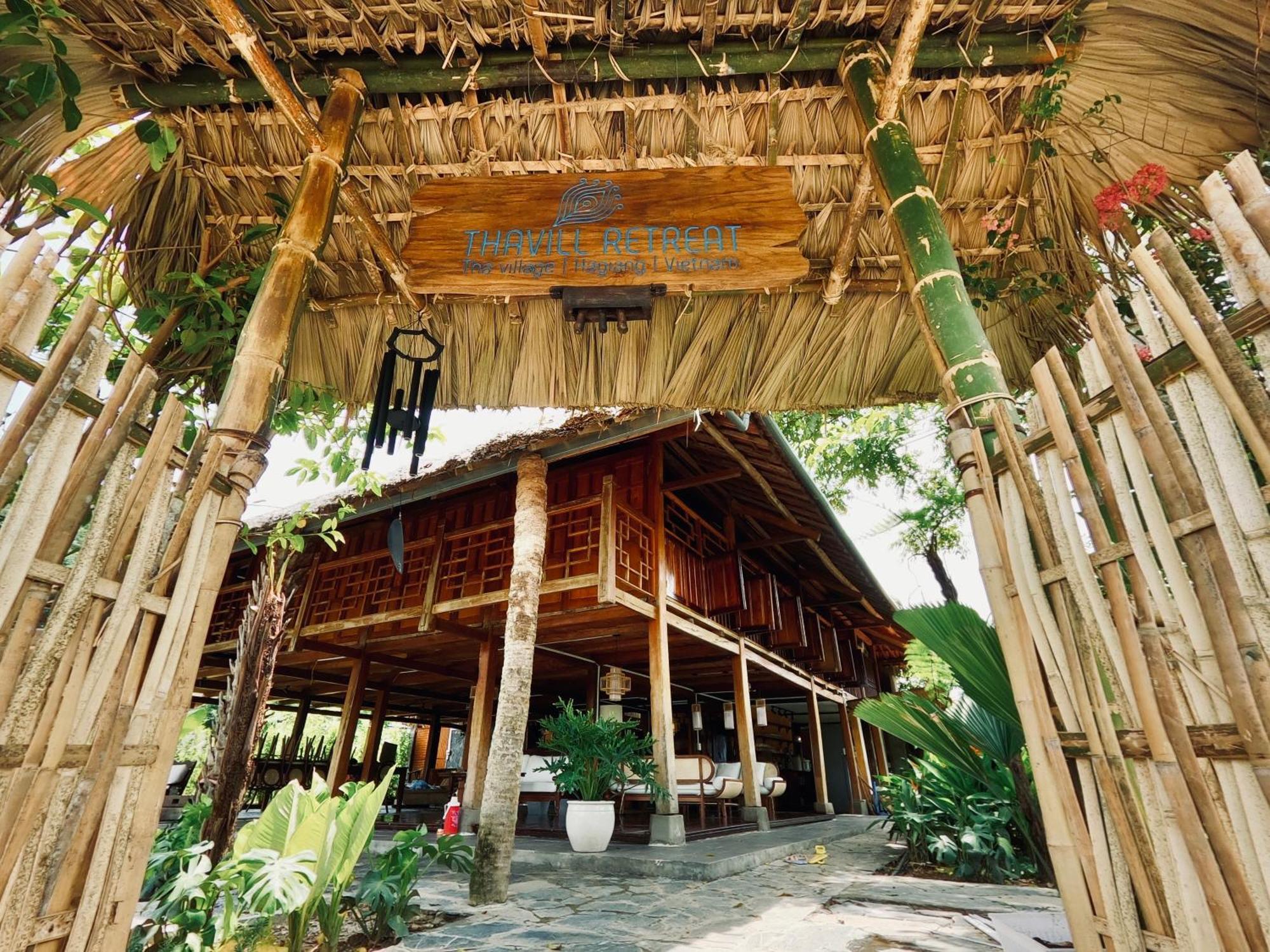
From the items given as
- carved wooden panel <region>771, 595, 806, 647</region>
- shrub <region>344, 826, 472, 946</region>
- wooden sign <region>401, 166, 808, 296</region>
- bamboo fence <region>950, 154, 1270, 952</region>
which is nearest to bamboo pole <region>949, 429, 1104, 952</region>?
bamboo fence <region>950, 154, 1270, 952</region>

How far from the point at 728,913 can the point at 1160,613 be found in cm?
389

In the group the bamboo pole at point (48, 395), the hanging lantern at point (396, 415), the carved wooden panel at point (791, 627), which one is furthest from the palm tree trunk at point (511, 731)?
the carved wooden panel at point (791, 627)

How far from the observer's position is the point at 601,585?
6777 millimetres

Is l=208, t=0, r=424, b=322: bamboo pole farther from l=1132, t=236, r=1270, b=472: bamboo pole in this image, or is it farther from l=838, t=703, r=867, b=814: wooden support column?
l=838, t=703, r=867, b=814: wooden support column

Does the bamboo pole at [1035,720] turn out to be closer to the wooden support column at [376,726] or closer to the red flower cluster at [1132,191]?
the red flower cluster at [1132,191]

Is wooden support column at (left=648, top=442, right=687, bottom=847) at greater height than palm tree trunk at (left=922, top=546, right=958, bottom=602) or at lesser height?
lesser

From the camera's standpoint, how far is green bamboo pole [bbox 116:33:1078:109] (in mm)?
2188

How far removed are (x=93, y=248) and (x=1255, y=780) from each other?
12.3ft

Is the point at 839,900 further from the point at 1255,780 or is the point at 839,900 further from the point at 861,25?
the point at 861,25

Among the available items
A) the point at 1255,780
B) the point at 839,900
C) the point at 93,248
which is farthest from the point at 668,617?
the point at 1255,780

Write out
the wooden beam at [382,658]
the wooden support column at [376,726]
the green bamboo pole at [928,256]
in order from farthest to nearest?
the wooden support column at [376,726] < the wooden beam at [382,658] < the green bamboo pole at [928,256]

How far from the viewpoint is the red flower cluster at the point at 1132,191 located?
2.10 meters

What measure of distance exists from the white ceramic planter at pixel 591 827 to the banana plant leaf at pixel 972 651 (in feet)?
15.6

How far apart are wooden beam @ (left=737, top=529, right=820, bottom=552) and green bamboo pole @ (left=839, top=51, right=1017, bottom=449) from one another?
310 inches
